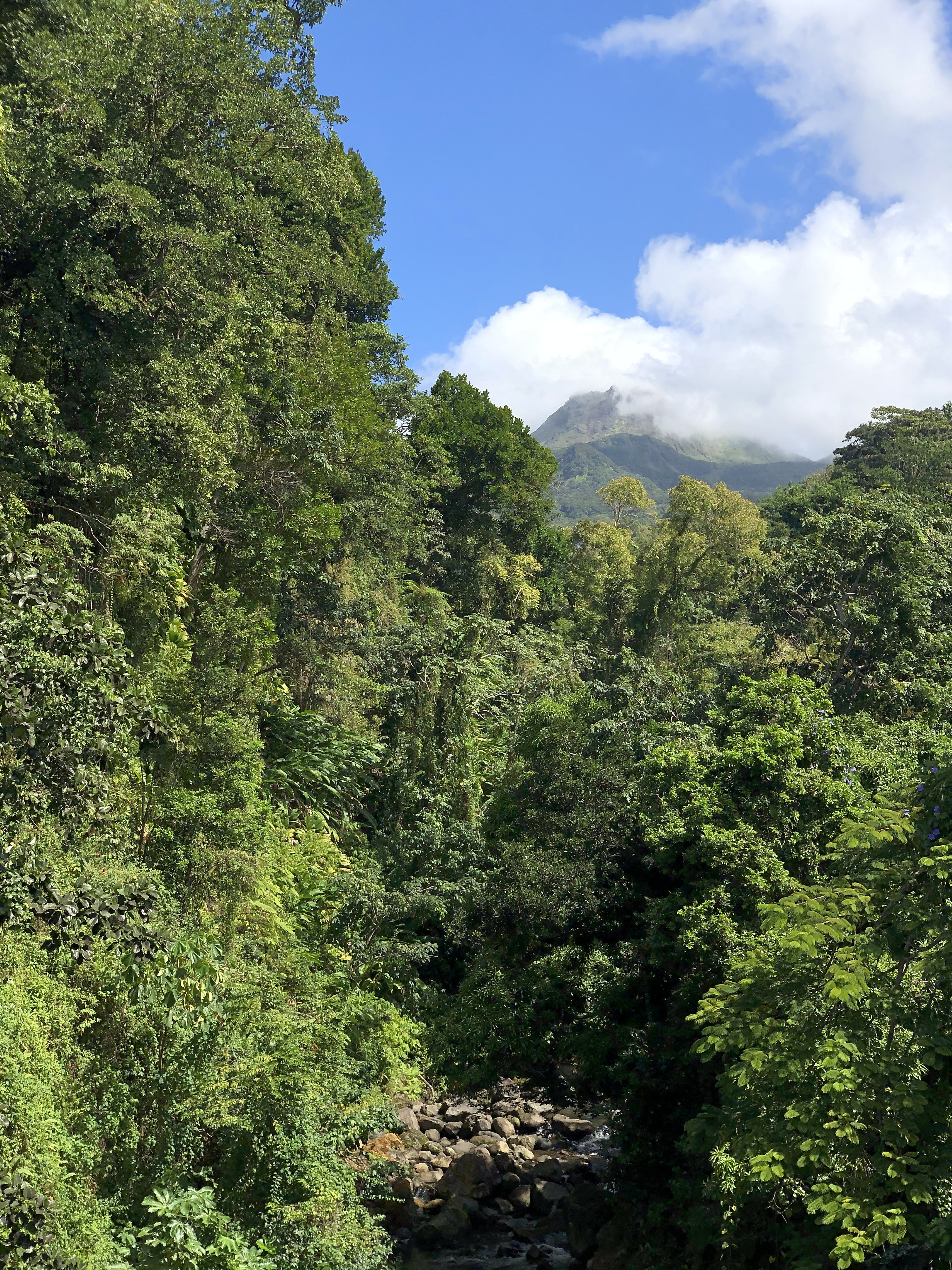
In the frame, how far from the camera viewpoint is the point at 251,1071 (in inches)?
412

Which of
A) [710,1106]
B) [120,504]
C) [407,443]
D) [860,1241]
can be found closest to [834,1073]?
[860,1241]

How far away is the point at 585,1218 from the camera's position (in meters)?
14.4

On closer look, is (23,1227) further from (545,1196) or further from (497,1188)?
(545,1196)

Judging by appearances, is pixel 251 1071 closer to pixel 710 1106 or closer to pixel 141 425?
pixel 710 1106

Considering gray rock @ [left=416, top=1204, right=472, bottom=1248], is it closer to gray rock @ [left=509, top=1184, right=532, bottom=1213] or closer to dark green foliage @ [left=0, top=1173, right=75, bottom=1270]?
gray rock @ [left=509, top=1184, right=532, bottom=1213]

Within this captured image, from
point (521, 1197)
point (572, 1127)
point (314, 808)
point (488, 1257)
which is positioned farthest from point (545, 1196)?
point (314, 808)

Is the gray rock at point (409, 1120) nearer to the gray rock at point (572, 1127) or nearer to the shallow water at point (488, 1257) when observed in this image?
the shallow water at point (488, 1257)

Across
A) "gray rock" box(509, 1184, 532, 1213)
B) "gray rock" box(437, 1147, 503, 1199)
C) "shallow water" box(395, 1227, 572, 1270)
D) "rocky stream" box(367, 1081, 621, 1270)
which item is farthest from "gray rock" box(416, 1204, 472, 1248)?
"gray rock" box(509, 1184, 532, 1213)

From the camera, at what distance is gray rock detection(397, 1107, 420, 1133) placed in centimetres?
1736

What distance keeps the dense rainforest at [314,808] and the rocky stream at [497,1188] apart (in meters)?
0.88

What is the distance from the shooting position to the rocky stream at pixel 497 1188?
14375mm

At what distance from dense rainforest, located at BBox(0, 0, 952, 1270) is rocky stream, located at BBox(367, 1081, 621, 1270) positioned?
88cm

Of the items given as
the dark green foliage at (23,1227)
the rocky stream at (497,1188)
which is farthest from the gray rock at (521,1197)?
the dark green foliage at (23,1227)

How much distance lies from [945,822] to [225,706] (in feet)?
35.1
